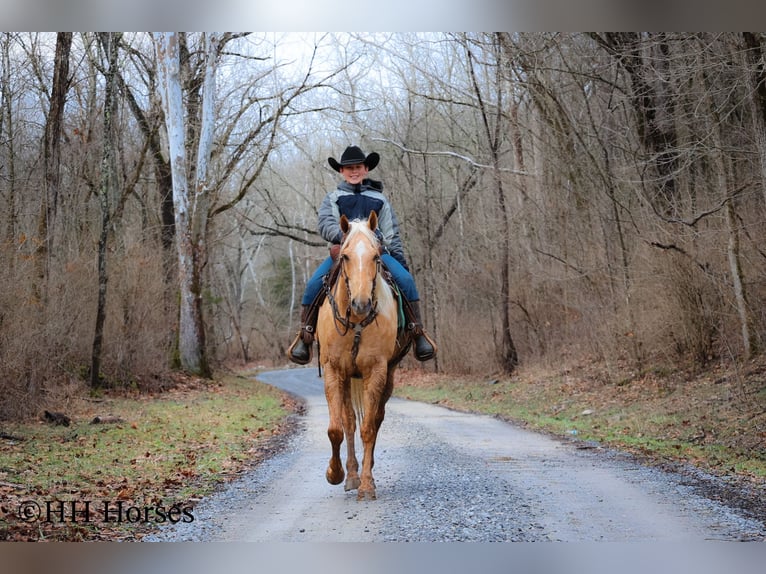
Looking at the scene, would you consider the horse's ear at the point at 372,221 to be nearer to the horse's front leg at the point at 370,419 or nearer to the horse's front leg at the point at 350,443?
the horse's front leg at the point at 370,419

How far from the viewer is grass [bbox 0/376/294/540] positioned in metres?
4.86

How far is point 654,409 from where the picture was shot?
923 centimetres

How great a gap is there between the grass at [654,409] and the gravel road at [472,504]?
0.77 metres

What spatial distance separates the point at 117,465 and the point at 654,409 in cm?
609

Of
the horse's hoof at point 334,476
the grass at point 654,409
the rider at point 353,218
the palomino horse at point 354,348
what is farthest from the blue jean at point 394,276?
the grass at point 654,409

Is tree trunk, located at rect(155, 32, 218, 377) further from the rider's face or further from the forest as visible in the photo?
the rider's face

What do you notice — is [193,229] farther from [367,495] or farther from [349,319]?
[367,495]

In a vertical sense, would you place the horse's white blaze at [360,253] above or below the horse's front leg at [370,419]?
above

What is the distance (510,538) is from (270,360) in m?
19.6

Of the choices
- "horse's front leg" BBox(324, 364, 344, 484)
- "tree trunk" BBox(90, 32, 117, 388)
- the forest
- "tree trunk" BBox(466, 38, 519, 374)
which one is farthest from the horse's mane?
"tree trunk" BBox(466, 38, 519, 374)

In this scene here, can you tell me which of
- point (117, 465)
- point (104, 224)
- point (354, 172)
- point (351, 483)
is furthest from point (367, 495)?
point (104, 224)

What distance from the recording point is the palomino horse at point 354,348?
509 centimetres
